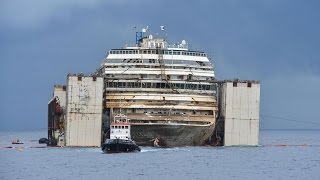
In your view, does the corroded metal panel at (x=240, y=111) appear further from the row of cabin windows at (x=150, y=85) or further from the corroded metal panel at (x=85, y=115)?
the corroded metal panel at (x=85, y=115)

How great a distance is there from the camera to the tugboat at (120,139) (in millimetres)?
85188

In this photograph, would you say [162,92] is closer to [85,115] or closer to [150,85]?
[150,85]

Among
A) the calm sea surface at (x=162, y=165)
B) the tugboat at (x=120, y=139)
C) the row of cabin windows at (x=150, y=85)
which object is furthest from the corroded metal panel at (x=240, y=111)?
the tugboat at (x=120, y=139)

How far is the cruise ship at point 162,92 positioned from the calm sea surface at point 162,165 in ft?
6.72

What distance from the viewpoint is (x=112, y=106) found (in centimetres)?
9056

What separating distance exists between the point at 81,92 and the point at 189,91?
34.7ft

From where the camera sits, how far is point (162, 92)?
3607 inches

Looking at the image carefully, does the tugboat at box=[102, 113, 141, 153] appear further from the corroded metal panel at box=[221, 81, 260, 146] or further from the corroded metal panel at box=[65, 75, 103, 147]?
the corroded metal panel at box=[221, 81, 260, 146]

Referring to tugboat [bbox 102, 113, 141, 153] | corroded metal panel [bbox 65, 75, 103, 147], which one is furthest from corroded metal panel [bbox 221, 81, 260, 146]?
corroded metal panel [bbox 65, 75, 103, 147]

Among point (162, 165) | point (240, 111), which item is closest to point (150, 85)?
point (240, 111)

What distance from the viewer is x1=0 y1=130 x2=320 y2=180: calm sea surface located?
217 feet

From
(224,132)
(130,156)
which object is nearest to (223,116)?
(224,132)

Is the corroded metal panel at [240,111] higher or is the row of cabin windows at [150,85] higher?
the row of cabin windows at [150,85]

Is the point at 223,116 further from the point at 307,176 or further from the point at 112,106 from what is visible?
the point at 307,176
